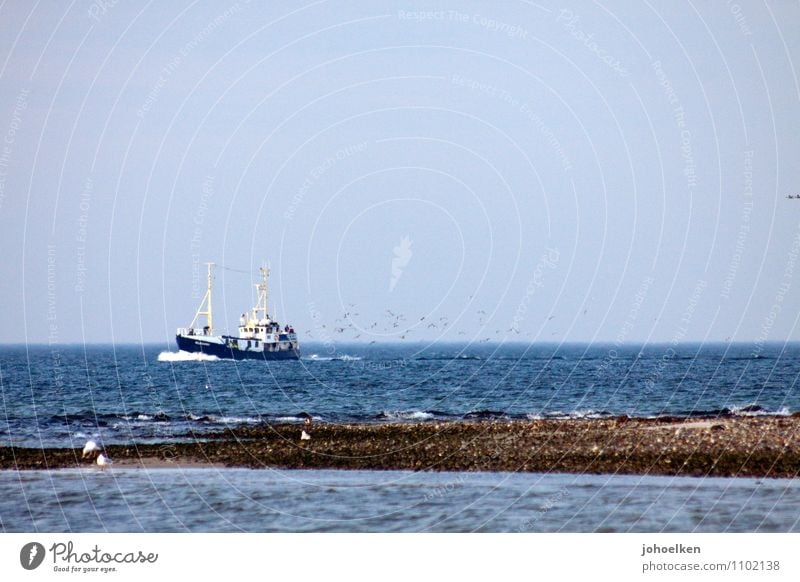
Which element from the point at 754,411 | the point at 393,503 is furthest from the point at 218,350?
→ the point at 393,503

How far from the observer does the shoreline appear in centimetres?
3170

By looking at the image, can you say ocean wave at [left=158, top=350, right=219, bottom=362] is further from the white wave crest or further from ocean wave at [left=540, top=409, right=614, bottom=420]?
ocean wave at [left=540, top=409, right=614, bottom=420]

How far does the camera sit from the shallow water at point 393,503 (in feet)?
85.0

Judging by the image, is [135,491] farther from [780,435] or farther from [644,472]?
[780,435]

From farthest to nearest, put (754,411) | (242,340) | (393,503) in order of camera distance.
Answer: (242,340) < (754,411) < (393,503)

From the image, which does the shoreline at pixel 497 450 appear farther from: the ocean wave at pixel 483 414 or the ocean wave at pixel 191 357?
the ocean wave at pixel 191 357

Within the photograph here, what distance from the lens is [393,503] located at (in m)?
28.4

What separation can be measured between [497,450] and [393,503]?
7.67m

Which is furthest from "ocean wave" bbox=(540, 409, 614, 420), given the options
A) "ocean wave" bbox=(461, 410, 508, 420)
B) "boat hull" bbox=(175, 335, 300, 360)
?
"boat hull" bbox=(175, 335, 300, 360)

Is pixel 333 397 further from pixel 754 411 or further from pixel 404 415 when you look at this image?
pixel 754 411

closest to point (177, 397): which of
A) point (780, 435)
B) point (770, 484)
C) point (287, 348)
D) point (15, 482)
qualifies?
point (15, 482)

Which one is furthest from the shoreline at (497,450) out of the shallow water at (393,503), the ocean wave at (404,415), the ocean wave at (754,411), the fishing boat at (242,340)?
the fishing boat at (242,340)

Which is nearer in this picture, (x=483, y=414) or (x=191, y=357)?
(x=483, y=414)

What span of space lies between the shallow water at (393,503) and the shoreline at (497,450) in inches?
47.9
